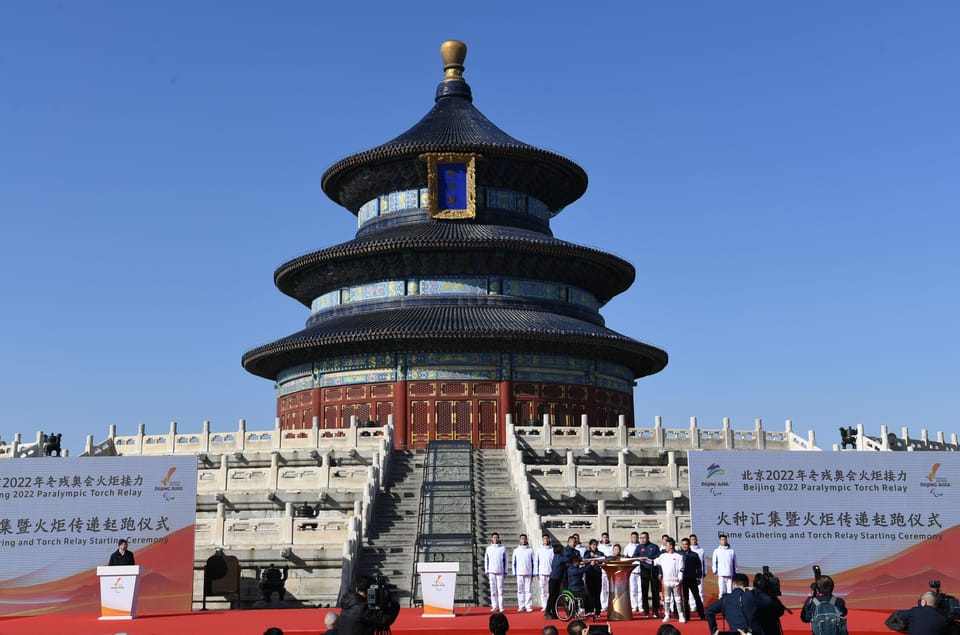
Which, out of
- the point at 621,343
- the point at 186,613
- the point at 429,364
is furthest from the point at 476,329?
the point at 186,613

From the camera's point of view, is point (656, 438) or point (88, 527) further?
point (656, 438)

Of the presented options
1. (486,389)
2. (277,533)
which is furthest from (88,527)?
(486,389)

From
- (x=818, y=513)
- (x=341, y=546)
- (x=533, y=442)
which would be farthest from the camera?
(x=533, y=442)

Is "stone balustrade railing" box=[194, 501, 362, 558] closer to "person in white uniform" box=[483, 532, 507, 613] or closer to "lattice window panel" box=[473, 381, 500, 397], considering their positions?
→ "person in white uniform" box=[483, 532, 507, 613]

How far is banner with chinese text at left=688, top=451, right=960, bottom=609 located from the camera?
22766mm

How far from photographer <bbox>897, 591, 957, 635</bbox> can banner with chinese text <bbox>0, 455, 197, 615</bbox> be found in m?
15.8

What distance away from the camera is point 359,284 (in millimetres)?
49500

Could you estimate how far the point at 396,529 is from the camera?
28.2m

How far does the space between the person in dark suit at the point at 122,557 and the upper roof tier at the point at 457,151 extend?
98.6ft

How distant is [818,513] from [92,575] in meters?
15.3

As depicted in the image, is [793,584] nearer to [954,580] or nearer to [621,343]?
[954,580]

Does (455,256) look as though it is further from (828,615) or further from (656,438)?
(828,615)

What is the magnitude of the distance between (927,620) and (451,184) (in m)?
39.4

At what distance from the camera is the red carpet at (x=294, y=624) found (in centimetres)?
1931
